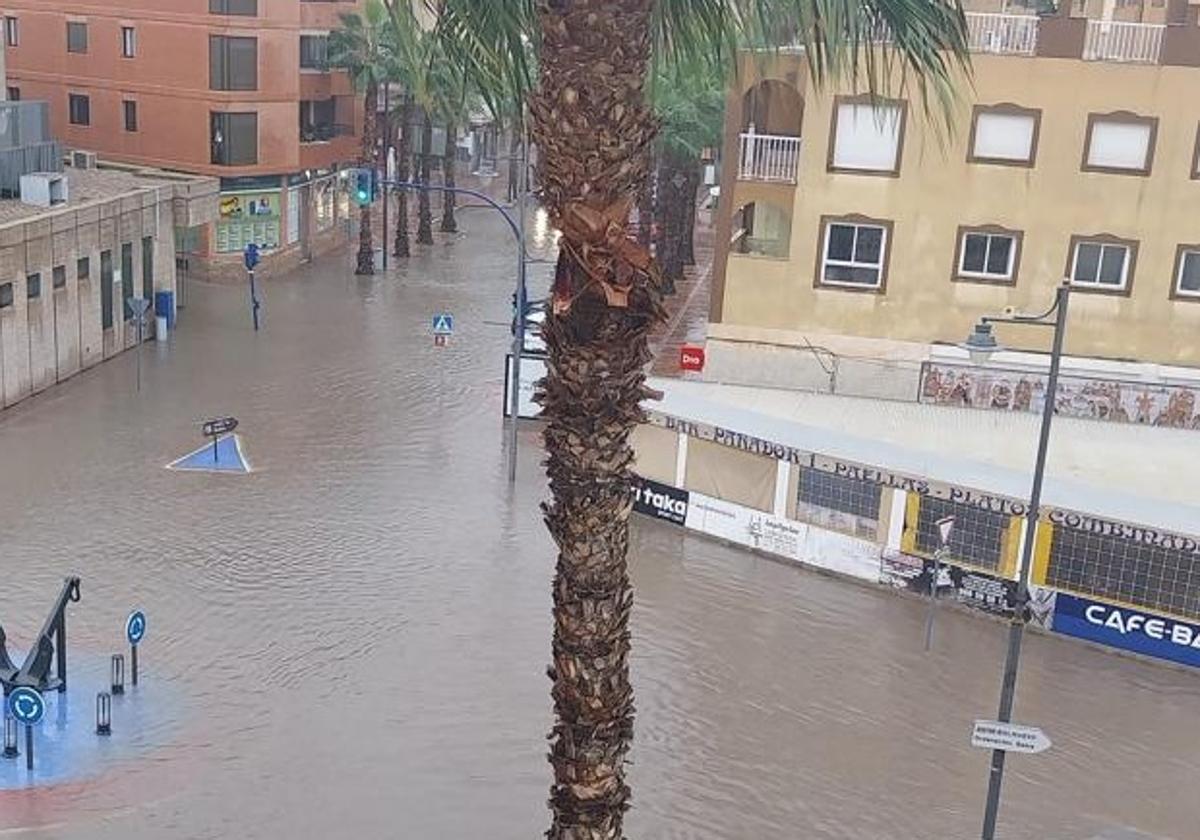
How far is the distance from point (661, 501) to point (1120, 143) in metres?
11.8

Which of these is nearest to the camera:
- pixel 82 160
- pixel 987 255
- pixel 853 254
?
pixel 987 255

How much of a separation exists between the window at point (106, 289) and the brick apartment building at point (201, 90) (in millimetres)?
11203

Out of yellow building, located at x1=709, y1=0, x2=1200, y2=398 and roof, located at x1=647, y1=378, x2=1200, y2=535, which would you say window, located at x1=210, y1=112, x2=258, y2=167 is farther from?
roof, located at x1=647, y1=378, x2=1200, y2=535

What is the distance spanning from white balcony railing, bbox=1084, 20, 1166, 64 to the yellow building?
3cm

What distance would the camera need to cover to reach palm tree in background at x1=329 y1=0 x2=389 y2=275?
48.0 m

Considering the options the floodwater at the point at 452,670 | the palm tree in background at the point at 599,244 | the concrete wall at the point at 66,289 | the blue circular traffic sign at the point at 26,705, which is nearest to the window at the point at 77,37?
the concrete wall at the point at 66,289

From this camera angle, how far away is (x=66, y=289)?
105 feet

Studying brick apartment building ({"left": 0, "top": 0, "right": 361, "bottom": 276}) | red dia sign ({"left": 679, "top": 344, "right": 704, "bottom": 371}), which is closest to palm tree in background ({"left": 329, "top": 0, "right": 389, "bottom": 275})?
brick apartment building ({"left": 0, "top": 0, "right": 361, "bottom": 276})

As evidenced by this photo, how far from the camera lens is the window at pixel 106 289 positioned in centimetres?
3388

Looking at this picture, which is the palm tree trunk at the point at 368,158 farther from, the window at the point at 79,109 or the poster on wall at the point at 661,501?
the poster on wall at the point at 661,501

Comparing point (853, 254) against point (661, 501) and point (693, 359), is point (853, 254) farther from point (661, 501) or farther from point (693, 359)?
point (661, 501)

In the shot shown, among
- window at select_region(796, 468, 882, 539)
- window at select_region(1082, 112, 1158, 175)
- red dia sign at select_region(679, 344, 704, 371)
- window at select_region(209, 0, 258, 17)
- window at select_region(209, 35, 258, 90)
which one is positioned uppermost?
window at select_region(209, 0, 258, 17)

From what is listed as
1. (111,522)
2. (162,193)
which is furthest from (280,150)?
(111,522)

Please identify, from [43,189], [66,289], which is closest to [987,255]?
[66,289]
